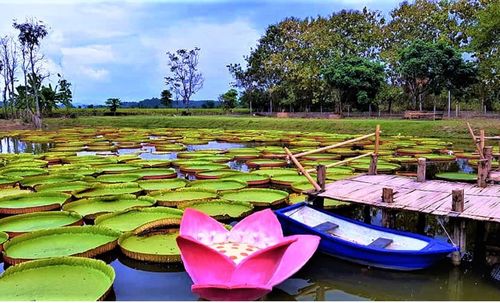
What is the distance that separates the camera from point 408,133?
2388 cm

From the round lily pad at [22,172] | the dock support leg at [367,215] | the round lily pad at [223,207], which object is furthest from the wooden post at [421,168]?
the round lily pad at [22,172]

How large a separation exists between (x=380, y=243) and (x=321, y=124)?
77.3ft

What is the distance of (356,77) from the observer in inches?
1244

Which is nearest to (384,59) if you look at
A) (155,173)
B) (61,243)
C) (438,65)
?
(438,65)

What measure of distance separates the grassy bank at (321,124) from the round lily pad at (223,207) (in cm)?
1858

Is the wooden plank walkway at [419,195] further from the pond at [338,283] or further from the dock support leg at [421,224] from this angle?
the pond at [338,283]

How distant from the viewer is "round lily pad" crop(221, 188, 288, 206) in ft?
25.5

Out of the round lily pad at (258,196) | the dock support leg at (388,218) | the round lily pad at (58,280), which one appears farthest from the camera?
the round lily pad at (258,196)

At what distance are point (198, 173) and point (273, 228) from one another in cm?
572

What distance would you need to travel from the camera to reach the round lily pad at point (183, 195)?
7.95m

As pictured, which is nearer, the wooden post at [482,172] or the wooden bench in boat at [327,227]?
the wooden bench in boat at [327,227]

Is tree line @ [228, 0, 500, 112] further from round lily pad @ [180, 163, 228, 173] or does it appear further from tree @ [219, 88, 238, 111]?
round lily pad @ [180, 163, 228, 173]

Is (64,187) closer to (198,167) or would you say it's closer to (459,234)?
(198,167)

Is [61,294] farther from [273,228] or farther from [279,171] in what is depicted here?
[279,171]
